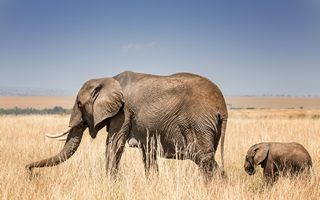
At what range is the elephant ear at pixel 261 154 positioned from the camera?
6148 millimetres

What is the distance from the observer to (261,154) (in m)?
6.17

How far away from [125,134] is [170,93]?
891mm

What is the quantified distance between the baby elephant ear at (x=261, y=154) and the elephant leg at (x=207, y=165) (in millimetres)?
772

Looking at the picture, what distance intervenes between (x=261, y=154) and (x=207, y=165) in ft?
3.18

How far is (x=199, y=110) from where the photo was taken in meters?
5.71

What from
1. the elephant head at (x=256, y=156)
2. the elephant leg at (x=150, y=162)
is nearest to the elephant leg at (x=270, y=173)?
the elephant head at (x=256, y=156)

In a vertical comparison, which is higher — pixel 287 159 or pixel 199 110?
pixel 199 110

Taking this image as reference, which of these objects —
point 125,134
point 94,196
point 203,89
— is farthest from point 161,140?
point 94,196

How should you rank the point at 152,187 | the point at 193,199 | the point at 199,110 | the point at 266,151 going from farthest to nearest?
1. the point at 266,151
2. the point at 199,110
3. the point at 152,187
4. the point at 193,199

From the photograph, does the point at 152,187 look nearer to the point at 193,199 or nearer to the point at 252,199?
the point at 193,199

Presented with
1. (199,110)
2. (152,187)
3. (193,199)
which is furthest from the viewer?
(199,110)

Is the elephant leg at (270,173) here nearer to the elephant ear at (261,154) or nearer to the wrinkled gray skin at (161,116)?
the elephant ear at (261,154)

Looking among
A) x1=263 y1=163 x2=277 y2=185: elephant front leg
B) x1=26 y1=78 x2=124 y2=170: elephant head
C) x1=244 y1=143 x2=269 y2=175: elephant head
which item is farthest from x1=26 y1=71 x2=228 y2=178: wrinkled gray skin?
x1=263 y1=163 x2=277 y2=185: elephant front leg

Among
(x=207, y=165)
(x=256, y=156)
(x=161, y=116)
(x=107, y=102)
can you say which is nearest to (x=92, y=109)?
(x=107, y=102)
